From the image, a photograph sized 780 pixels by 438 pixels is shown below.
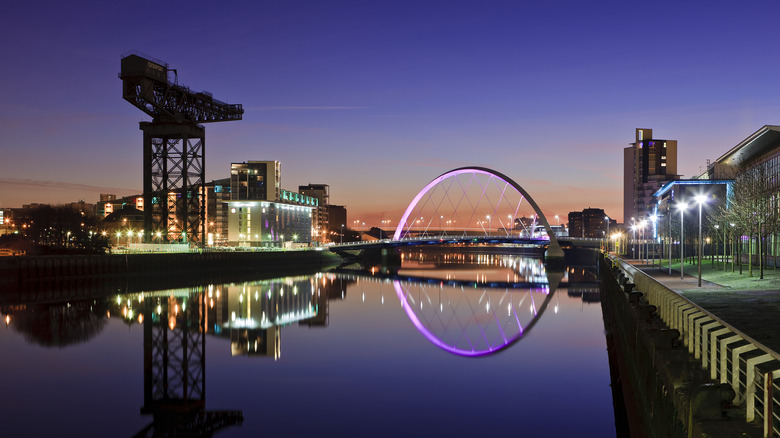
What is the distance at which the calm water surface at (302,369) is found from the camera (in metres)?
18.5

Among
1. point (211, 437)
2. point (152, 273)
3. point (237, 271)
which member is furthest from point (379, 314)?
point (237, 271)

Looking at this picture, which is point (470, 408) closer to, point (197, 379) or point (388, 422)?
point (388, 422)

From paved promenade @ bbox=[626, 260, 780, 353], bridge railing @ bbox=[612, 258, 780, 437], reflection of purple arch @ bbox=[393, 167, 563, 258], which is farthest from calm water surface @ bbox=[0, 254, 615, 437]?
reflection of purple arch @ bbox=[393, 167, 563, 258]

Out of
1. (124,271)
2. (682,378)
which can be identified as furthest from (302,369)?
(124,271)

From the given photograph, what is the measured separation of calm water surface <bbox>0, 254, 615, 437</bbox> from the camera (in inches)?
727

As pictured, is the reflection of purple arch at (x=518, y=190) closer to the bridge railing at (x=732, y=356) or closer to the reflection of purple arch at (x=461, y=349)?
the reflection of purple arch at (x=461, y=349)

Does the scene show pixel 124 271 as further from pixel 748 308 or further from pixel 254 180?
pixel 254 180

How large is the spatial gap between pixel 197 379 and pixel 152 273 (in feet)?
178

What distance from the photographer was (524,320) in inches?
1731

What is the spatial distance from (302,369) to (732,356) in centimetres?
1934

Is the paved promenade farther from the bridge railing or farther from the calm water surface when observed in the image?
the calm water surface

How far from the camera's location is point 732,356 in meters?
9.33

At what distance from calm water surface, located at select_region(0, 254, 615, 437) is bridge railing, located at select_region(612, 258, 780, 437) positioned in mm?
5269

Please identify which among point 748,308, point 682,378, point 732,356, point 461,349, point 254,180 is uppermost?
point 254,180
